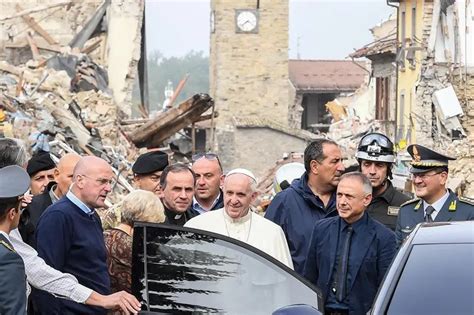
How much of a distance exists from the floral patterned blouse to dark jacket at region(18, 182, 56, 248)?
18.0 inches

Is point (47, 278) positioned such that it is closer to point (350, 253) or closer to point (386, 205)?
point (350, 253)

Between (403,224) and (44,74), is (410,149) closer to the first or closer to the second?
(403,224)

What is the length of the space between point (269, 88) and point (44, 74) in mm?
33474

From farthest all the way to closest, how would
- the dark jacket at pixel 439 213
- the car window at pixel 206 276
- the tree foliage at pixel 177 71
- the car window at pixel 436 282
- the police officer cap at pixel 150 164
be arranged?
the tree foliage at pixel 177 71
the police officer cap at pixel 150 164
the dark jacket at pixel 439 213
the car window at pixel 206 276
the car window at pixel 436 282

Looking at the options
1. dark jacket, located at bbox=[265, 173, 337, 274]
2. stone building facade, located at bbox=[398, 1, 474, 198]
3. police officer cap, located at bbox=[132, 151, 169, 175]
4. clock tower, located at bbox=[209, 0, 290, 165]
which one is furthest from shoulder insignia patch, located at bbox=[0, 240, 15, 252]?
clock tower, located at bbox=[209, 0, 290, 165]

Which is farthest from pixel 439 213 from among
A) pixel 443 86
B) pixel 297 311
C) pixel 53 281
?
pixel 443 86

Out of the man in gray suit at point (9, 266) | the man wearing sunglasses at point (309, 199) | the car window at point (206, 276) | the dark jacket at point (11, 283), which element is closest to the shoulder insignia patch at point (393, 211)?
the man wearing sunglasses at point (309, 199)

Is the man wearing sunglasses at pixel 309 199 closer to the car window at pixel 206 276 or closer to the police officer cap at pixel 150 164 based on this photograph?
the police officer cap at pixel 150 164

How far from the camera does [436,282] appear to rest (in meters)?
4.39

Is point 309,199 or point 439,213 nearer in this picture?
point 439,213

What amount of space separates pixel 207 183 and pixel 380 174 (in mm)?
1338

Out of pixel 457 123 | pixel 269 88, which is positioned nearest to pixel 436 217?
pixel 457 123

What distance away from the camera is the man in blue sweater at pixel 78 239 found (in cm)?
624

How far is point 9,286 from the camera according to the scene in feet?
17.2
